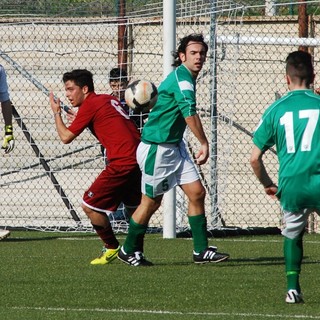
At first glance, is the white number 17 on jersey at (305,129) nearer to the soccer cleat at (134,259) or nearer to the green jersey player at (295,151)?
the green jersey player at (295,151)

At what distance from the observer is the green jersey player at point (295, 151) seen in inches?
287

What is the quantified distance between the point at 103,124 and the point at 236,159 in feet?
20.9

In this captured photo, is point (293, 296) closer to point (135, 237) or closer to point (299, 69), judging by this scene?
point (299, 69)

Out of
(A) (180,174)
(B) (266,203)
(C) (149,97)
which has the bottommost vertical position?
(B) (266,203)

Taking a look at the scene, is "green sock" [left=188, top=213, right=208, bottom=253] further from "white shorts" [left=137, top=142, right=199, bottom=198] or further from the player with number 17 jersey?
the player with number 17 jersey

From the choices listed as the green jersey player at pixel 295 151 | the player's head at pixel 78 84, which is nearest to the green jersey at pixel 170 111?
the player's head at pixel 78 84

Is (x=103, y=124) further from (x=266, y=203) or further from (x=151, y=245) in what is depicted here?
(x=266, y=203)

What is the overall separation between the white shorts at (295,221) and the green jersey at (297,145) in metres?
0.05

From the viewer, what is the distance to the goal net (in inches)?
589

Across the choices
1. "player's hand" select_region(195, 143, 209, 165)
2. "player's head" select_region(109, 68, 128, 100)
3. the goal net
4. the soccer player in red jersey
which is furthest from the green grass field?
the goal net

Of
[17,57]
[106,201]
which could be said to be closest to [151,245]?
[106,201]

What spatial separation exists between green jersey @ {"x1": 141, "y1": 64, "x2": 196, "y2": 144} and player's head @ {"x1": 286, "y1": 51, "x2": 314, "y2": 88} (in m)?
2.27

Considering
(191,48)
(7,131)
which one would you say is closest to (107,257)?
(191,48)

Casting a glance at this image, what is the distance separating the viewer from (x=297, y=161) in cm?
730
